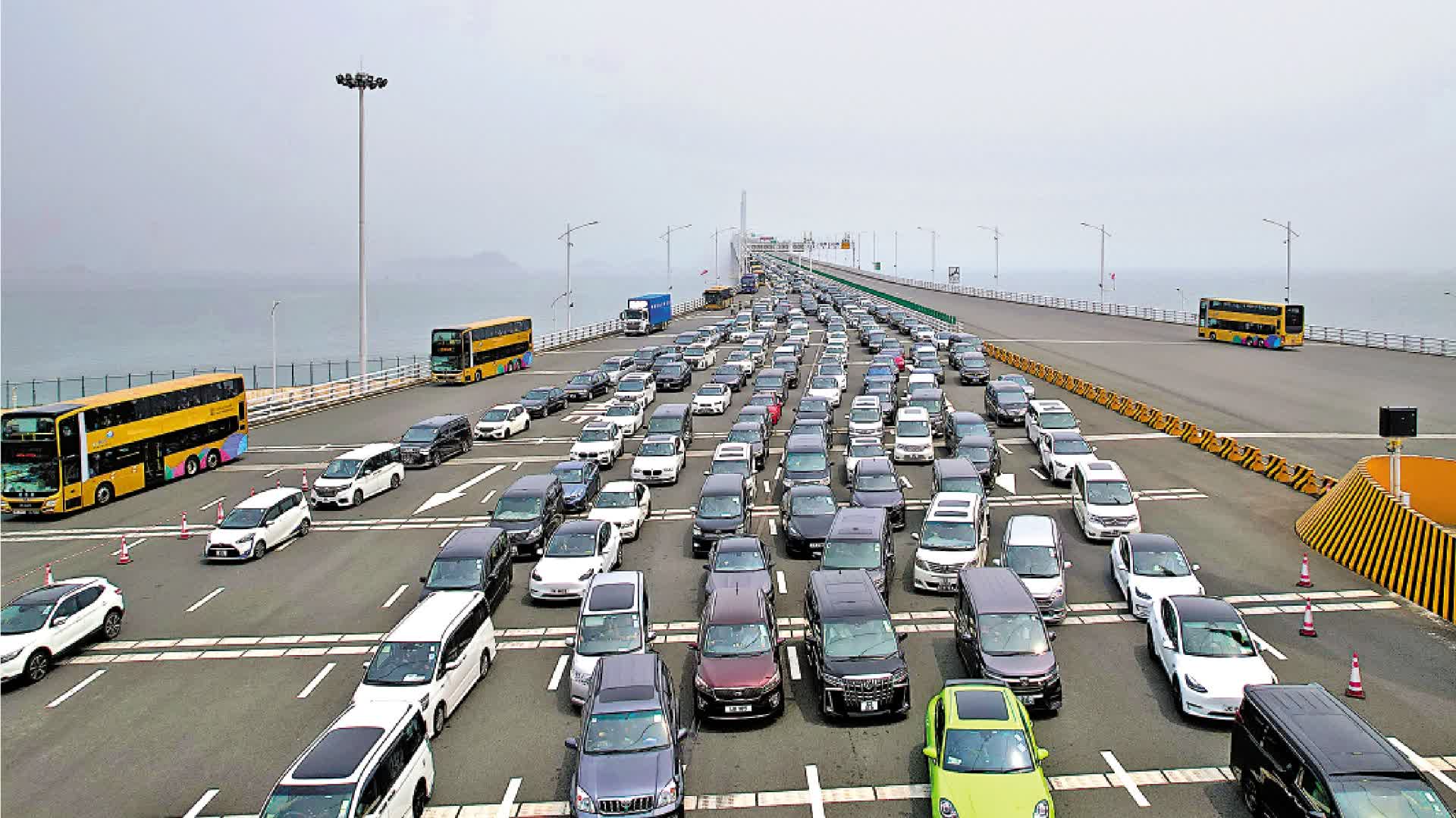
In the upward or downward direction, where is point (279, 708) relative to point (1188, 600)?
downward

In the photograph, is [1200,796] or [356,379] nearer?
[1200,796]

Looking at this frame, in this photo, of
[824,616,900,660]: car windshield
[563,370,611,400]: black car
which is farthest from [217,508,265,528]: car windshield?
[563,370,611,400]: black car

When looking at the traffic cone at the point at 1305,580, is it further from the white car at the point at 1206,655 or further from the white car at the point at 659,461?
the white car at the point at 659,461

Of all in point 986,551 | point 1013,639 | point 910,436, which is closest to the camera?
point 1013,639

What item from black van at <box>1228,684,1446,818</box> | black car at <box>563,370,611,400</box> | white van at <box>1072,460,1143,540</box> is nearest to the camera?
black van at <box>1228,684,1446,818</box>

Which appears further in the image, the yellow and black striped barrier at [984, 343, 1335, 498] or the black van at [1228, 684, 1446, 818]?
the yellow and black striped barrier at [984, 343, 1335, 498]

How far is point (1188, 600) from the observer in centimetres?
1780

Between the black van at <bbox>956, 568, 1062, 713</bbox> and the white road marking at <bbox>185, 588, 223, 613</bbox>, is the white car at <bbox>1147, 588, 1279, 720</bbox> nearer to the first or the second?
the black van at <bbox>956, 568, 1062, 713</bbox>

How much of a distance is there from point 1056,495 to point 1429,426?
20.3 metres

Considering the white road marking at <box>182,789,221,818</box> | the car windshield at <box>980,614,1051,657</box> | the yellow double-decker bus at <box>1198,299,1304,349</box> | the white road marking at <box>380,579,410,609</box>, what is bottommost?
the white road marking at <box>182,789,221,818</box>

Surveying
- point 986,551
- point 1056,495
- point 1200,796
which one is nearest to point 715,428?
point 1056,495

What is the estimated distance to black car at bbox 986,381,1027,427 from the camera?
138 ft

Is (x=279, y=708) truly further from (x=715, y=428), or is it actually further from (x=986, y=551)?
(x=715, y=428)

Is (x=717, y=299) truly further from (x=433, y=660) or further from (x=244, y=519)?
(x=433, y=660)
